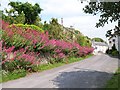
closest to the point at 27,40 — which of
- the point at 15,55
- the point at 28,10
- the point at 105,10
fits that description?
the point at 15,55

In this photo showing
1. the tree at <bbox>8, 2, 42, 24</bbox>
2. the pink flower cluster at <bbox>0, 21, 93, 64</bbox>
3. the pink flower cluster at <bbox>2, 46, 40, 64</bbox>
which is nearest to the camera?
the pink flower cluster at <bbox>2, 46, 40, 64</bbox>

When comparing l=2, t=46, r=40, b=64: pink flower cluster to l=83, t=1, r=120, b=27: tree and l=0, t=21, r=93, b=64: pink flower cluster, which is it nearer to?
l=0, t=21, r=93, b=64: pink flower cluster

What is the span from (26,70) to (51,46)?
6.25 meters

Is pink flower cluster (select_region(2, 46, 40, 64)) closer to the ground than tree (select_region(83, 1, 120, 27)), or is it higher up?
closer to the ground

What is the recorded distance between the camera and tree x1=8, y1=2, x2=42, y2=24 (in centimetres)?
4041

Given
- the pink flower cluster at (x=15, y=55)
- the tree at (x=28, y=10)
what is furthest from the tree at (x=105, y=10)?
the tree at (x=28, y=10)

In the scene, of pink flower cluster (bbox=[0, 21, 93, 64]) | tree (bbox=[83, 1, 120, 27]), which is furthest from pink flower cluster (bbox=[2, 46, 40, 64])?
tree (bbox=[83, 1, 120, 27])

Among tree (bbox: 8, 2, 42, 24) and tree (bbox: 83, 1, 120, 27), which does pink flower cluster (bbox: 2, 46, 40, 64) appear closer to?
tree (bbox: 83, 1, 120, 27)

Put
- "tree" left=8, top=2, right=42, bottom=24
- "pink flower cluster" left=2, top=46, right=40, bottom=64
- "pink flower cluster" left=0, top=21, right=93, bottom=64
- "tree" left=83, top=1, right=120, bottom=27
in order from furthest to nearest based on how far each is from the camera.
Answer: "tree" left=8, top=2, right=42, bottom=24 < "pink flower cluster" left=0, top=21, right=93, bottom=64 < "pink flower cluster" left=2, top=46, right=40, bottom=64 < "tree" left=83, top=1, right=120, bottom=27

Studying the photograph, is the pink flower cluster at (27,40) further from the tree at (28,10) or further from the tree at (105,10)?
the tree at (28,10)

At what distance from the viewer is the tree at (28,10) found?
4041cm

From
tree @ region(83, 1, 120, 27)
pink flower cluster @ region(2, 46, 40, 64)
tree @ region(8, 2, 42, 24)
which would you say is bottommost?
pink flower cluster @ region(2, 46, 40, 64)

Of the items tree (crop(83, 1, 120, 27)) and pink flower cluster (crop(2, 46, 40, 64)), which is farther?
pink flower cluster (crop(2, 46, 40, 64))

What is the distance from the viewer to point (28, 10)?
134 feet
